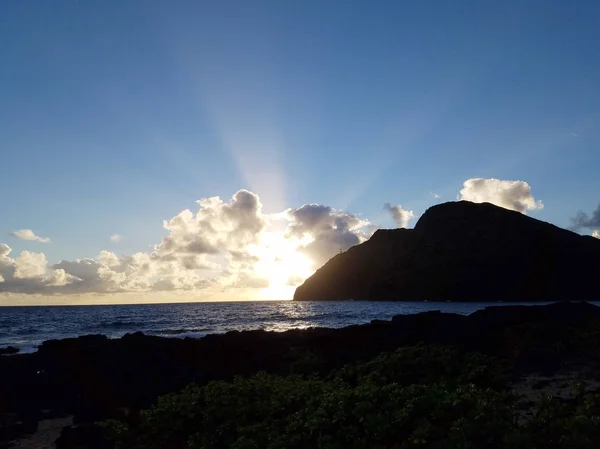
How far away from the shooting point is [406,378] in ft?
44.5

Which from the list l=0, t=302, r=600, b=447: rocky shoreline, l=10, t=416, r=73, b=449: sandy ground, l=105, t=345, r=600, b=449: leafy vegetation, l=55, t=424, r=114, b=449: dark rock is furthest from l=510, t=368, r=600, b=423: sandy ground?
l=10, t=416, r=73, b=449: sandy ground

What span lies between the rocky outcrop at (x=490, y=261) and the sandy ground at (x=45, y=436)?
164637 mm

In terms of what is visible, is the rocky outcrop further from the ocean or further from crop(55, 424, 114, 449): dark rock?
crop(55, 424, 114, 449): dark rock

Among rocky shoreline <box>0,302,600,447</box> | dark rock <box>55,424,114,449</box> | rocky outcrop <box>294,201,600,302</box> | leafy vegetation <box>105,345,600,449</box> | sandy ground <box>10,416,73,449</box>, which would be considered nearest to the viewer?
leafy vegetation <box>105,345,600,449</box>

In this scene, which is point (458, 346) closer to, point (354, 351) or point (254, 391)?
point (354, 351)

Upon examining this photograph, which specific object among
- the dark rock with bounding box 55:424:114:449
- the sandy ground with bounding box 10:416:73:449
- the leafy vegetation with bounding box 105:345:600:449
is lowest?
the sandy ground with bounding box 10:416:73:449

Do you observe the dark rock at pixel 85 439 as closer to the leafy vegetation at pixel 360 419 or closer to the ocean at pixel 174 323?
the leafy vegetation at pixel 360 419

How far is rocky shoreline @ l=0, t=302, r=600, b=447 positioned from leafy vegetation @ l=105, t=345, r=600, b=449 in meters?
5.01

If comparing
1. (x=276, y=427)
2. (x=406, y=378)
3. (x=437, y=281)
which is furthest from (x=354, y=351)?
(x=437, y=281)

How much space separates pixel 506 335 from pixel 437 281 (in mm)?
159913

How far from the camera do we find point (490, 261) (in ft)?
560

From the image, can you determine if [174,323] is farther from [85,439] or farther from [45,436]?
[85,439]

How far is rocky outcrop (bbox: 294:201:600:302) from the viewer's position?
542ft

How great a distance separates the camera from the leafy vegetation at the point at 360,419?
8227 mm
